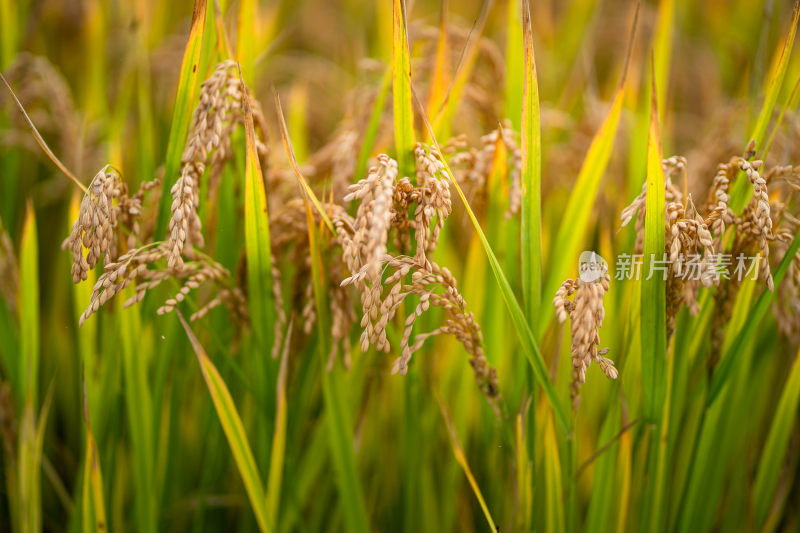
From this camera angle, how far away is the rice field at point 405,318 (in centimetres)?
78

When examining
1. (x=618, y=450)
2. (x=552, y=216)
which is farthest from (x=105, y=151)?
(x=618, y=450)

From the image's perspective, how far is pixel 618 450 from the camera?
935 millimetres

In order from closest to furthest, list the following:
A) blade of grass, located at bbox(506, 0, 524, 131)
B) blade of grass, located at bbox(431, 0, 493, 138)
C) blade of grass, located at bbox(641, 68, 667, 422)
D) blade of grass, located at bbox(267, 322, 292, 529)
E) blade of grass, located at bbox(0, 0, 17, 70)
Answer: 1. blade of grass, located at bbox(641, 68, 667, 422)
2. blade of grass, located at bbox(267, 322, 292, 529)
3. blade of grass, located at bbox(431, 0, 493, 138)
4. blade of grass, located at bbox(506, 0, 524, 131)
5. blade of grass, located at bbox(0, 0, 17, 70)

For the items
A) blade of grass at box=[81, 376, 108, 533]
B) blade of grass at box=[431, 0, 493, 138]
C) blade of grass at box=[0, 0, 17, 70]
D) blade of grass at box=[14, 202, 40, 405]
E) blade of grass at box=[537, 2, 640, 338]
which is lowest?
blade of grass at box=[81, 376, 108, 533]

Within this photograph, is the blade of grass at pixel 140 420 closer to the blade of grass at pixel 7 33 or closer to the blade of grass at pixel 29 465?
the blade of grass at pixel 29 465

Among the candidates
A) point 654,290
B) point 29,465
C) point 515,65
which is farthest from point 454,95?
point 29,465

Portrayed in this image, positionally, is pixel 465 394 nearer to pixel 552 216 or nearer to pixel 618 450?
pixel 618 450

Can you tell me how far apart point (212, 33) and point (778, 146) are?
118cm

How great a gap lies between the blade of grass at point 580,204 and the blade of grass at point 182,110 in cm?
66

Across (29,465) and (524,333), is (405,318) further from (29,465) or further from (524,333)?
(29,465)

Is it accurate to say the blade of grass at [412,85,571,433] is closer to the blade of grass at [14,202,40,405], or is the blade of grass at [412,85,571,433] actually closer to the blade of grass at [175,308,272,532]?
the blade of grass at [175,308,272,532]

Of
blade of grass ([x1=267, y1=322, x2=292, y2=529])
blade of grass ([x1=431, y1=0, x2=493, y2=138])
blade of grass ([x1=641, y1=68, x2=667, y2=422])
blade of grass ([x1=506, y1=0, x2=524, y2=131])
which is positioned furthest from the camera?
blade of grass ([x1=506, y1=0, x2=524, y2=131])

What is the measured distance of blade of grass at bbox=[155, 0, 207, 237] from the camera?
870mm

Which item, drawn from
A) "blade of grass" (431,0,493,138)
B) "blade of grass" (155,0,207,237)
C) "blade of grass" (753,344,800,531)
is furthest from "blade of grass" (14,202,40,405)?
"blade of grass" (753,344,800,531)
